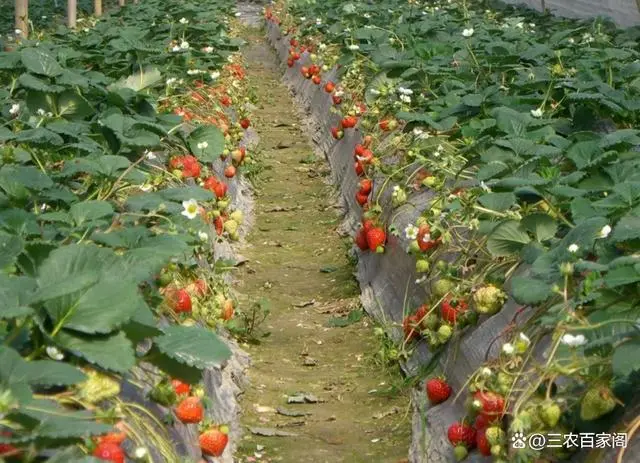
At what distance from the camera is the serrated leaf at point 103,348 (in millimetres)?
2826

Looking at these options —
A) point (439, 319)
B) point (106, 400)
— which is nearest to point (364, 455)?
point (439, 319)

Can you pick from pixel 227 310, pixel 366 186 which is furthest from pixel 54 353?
pixel 366 186

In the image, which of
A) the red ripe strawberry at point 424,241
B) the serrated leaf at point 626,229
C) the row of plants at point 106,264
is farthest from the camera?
the red ripe strawberry at point 424,241

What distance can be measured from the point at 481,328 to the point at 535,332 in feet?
1.78

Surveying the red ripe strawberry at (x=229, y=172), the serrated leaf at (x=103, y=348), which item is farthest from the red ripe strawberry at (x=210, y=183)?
the serrated leaf at (x=103, y=348)

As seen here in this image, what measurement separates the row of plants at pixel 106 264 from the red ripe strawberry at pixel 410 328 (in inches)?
29.7

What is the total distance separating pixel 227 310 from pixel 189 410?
5.00ft

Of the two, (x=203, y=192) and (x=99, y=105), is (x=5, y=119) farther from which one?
(x=203, y=192)

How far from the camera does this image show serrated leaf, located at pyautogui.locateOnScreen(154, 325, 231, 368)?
10.1ft

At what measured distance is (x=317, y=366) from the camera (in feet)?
17.4

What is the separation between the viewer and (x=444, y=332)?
14.2ft

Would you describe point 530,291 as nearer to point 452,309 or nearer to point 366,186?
point 452,309

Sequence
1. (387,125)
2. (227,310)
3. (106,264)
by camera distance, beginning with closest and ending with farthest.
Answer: (106,264), (227,310), (387,125)

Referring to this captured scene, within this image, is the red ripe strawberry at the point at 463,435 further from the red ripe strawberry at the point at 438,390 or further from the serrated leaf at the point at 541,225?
the serrated leaf at the point at 541,225
